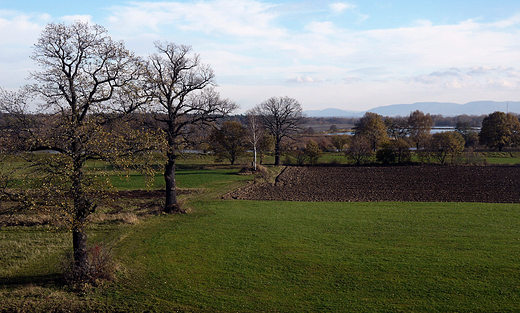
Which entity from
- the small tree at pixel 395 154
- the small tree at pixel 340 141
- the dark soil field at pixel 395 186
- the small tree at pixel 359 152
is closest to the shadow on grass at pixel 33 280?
the dark soil field at pixel 395 186

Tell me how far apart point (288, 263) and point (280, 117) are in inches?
1477

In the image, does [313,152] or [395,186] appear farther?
Answer: [313,152]

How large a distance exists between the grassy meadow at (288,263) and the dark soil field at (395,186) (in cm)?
517

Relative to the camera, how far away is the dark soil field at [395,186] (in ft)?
84.3

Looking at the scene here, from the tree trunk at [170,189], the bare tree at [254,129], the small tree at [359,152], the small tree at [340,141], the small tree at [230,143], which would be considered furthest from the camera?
the small tree at [340,141]

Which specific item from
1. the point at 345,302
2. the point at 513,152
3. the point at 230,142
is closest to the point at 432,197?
the point at 345,302

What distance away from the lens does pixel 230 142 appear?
4956 centimetres

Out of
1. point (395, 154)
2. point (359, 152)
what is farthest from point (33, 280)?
point (395, 154)

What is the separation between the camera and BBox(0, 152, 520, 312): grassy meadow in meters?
9.98

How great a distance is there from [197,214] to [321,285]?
11.4 m

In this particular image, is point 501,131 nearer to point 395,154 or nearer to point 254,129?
point 395,154

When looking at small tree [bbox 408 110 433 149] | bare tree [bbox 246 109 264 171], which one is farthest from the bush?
small tree [bbox 408 110 433 149]

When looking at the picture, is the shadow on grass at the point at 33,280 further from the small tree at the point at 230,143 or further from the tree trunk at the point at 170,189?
the small tree at the point at 230,143

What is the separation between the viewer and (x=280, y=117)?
49062 millimetres
